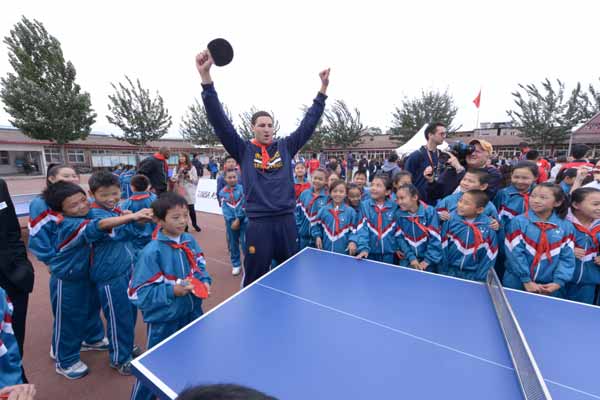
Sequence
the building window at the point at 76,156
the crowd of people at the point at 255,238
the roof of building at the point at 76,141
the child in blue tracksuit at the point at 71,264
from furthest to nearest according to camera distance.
→ the building window at the point at 76,156, the roof of building at the point at 76,141, the child in blue tracksuit at the point at 71,264, the crowd of people at the point at 255,238

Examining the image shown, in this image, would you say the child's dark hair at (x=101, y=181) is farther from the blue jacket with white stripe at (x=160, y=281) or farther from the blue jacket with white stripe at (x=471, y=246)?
the blue jacket with white stripe at (x=471, y=246)

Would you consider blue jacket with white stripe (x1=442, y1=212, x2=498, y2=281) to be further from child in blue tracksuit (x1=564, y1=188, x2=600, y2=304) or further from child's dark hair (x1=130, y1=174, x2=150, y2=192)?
child's dark hair (x1=130, y1=174, x2=150, y2=192)

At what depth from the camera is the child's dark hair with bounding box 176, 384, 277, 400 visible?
57cm

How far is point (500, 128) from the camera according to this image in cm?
3631

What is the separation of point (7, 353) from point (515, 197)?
13.5 ft

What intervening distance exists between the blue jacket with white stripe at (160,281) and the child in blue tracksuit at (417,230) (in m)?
2.24

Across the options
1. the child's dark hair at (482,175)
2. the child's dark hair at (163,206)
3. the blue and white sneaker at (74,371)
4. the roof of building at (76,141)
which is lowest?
the blue and white sneaker at (74,371)

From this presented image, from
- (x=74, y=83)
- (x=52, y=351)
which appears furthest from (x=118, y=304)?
(x=74, y=83)

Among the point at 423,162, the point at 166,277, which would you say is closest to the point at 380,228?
the point at 423,162

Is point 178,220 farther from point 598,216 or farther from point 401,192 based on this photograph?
point 598,216

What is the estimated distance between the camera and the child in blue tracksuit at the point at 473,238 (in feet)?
8.71

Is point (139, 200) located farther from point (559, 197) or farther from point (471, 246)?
point (559, 197)

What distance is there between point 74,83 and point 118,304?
2104cm

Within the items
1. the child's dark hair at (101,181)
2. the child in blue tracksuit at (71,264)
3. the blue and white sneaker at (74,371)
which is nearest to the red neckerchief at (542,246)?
the child in blue tracksuit at (71,264)
